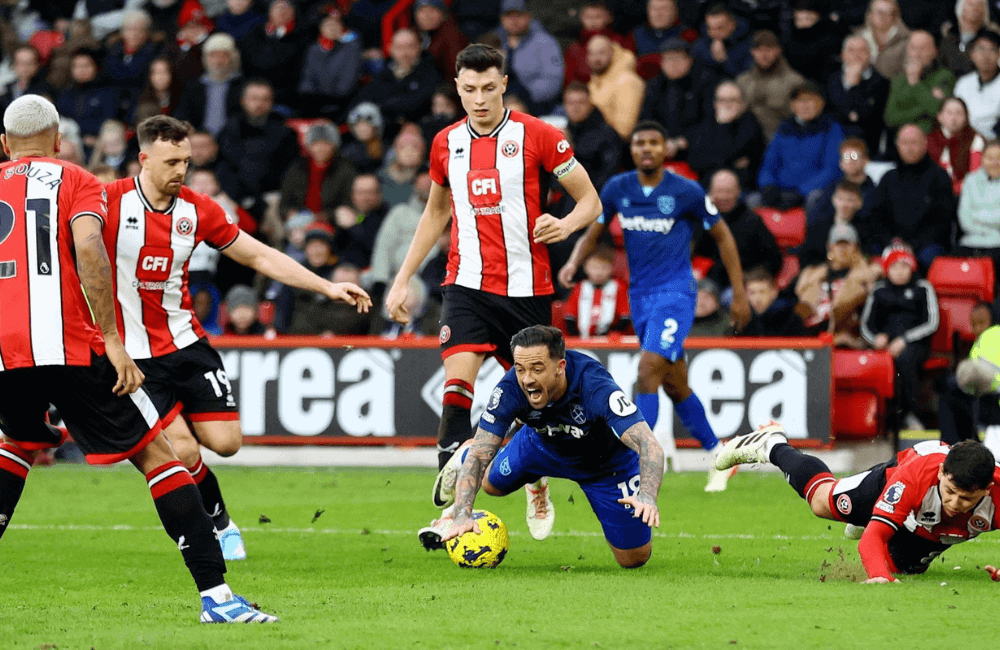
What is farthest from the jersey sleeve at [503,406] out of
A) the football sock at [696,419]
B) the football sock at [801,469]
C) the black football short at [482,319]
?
the football sock at [696,419]

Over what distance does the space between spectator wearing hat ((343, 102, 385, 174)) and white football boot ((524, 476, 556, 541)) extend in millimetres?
9397

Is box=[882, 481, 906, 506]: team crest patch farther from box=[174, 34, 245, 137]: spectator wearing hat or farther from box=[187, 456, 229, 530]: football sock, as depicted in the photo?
box=[174, 34, 245, 137]: spectator wearing hat

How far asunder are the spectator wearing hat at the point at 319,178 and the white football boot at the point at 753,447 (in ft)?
29.3

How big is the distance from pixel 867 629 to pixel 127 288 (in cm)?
442

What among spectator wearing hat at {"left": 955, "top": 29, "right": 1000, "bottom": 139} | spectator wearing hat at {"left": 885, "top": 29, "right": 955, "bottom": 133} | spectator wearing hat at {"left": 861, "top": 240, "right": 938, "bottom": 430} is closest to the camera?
spectator wearing hat at {"left": 861, "top": 240, "right": 938, "bottom": 430}

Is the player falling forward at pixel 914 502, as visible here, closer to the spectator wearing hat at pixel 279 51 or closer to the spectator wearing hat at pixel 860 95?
the spectator wearing hat at pixel 860 95

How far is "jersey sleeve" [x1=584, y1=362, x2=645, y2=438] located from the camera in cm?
662

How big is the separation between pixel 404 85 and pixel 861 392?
707cm

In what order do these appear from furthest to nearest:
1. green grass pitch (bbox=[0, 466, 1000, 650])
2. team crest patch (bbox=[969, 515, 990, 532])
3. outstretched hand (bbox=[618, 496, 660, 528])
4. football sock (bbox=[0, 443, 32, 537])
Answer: team crest patch (bbox=[969, 515, 990, 532]), football sock (bbox=[0, 443, 32, 537]), outstretched hand (bbox=[618, 496, 660, 528]), green grass pitch (bbox=[0, 466, 1000, 650])

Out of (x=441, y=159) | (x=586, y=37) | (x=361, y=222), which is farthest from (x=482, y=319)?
(x=586, y=37)

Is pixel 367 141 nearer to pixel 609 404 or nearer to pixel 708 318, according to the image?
pixel 708 318

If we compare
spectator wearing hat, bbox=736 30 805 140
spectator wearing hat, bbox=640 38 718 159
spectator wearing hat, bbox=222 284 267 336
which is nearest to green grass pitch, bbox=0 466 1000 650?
spectator wearing hat, bbox=222 284 267 336

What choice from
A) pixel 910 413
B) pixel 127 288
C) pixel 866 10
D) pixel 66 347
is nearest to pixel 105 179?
pixel 127 288

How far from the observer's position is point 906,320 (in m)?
13.1
